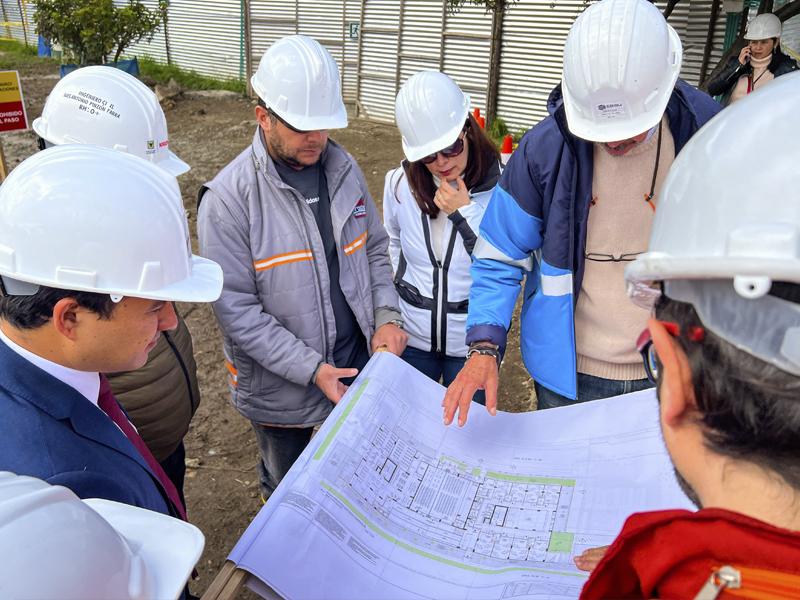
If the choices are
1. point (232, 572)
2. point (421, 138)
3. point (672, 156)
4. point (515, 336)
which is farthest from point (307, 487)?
point (515, 336)

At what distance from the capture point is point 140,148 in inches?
101

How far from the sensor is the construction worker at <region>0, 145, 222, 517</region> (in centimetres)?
125

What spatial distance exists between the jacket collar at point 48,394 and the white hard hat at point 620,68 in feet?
4.59

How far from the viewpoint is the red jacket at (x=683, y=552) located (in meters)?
0.73

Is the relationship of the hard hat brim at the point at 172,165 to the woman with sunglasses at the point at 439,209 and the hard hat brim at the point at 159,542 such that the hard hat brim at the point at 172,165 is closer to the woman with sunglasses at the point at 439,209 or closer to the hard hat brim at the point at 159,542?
A: the woman with sunglasses at the point at 439,209

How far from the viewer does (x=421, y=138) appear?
2826 millimetres

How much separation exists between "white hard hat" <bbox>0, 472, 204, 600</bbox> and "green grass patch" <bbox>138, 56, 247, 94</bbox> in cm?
1416

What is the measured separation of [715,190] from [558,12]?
9.50m

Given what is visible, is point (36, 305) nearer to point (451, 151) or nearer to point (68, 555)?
point (68, 555)

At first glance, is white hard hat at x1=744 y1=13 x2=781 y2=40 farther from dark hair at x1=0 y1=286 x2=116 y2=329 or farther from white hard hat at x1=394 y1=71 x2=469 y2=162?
dark hair at x1=0 y1=286 x2=116 y2=329

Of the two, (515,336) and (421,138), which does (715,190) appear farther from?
(515,336)

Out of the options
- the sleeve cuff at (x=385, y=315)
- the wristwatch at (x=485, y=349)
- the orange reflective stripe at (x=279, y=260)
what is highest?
the orange reflective stripe at (x=279, y=260)

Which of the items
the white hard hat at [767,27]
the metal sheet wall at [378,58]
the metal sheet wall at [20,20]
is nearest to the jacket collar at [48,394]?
the white hard hat at [767,27]

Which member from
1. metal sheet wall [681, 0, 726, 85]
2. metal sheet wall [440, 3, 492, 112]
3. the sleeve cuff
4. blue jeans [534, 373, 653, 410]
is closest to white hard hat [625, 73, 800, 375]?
blue jeans [534, 373, 653, 410]
